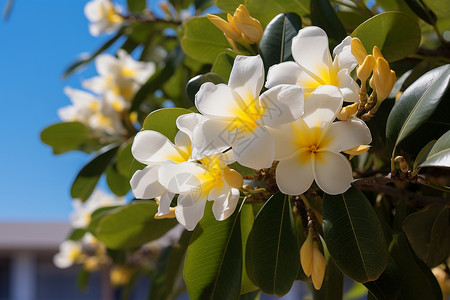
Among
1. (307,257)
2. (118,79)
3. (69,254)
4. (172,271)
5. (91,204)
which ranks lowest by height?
(69,254)

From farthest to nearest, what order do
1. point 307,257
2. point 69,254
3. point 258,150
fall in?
point 69,254 → point 307,257 → point 258,150

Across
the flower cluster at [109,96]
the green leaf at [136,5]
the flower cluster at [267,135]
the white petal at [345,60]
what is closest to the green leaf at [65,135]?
the flower cluster at [109,96]

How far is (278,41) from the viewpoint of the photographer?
1.98 ft

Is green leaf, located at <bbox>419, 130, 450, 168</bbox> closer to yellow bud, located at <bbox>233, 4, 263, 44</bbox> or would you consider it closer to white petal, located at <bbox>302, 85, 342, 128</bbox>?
white petal, located at <bbox>302, 85, 342, 128</bbox>

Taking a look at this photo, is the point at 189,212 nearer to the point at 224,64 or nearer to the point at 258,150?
the point at 258,150

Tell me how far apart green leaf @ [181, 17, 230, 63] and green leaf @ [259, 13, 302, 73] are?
0.17 meters

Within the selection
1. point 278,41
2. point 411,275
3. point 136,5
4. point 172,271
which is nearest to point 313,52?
point 278,41

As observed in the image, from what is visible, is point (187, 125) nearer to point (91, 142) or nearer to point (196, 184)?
point (196, 184)

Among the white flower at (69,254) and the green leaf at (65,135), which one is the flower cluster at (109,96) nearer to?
the green leaf at (65,135)

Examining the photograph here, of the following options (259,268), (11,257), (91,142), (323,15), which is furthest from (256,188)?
(11,257)

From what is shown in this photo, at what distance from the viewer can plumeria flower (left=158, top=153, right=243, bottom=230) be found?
1.57ft

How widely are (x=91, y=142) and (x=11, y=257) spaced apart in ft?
29.3

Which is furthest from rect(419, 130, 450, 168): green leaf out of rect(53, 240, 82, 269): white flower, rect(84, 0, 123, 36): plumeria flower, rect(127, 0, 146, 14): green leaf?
rect(53, 240, 82, 269): white flower

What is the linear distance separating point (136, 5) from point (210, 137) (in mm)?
1067
